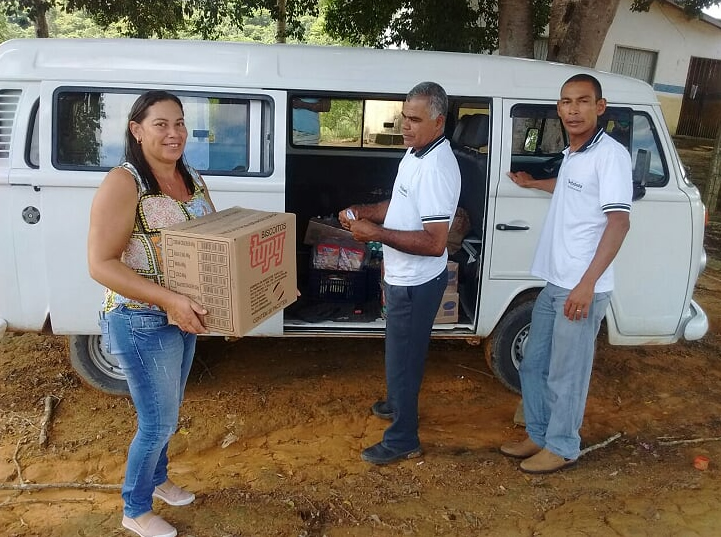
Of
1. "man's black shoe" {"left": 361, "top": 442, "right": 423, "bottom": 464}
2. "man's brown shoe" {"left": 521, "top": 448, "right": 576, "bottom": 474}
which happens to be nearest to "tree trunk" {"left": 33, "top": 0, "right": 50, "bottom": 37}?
"man's black shoe" {"left": 361, "top": 442, "right": 423, "bottom": 464}

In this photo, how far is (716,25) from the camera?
1625 cm

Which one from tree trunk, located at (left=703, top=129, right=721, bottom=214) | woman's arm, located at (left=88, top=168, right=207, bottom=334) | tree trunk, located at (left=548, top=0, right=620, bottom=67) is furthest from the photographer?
tree trunk, located at (left=703, top=129, right=721, bottom=214)

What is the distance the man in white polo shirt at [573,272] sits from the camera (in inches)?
105

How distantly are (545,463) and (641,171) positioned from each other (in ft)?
5.90

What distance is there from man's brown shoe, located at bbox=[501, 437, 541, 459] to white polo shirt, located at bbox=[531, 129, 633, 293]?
1024 mm

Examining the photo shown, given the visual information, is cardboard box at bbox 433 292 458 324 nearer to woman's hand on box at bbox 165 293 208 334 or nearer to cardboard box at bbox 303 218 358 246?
cardboard box at bbox 303 218 358 246

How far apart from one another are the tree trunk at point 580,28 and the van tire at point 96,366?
5.09 metres

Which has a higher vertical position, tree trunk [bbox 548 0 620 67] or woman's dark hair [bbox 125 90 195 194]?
tree trunk [bbox 548 0 620 67]

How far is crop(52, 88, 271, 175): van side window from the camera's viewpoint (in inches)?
132

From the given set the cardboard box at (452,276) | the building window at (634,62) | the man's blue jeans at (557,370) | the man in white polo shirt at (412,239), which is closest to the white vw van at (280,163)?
the cardboard box at (452,276)

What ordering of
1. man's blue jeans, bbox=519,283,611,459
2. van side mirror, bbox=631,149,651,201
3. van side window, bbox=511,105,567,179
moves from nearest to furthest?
1. man's blue jeans, bbox=519,283,611,459
2. van side mirror, bbox=631,149,651,201
3. van side window, bbox=511,105,567,179

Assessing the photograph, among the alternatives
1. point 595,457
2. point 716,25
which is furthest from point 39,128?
point 716,25

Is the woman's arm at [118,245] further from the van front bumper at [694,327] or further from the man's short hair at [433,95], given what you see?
the van front bumper at [694,327]

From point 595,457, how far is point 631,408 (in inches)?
32.4
